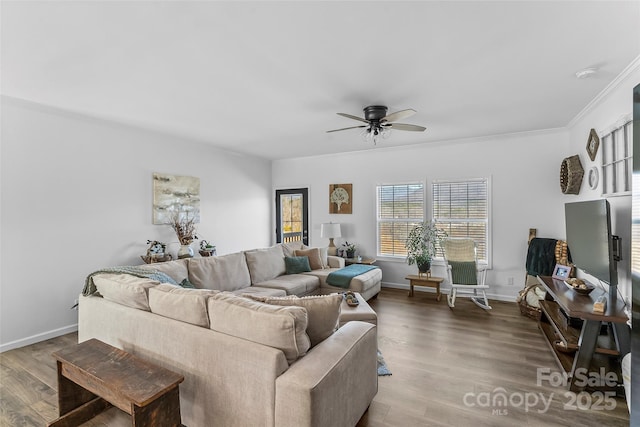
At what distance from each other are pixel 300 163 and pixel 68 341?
481cm

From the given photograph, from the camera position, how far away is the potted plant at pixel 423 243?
508 centimetres

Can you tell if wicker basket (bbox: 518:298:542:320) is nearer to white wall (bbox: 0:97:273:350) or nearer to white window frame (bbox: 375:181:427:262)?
white window frame (bbox: 375:181:427:262)

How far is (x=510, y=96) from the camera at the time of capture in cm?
322

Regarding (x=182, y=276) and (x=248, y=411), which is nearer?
(x=248, y=411)

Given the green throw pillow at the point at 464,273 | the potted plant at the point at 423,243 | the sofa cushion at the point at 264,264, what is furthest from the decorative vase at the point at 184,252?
the green throw pillow at the point at 464,273

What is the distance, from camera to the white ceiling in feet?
6.12

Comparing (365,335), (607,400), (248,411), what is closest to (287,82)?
(365,335)

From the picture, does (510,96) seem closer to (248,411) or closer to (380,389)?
(380,389)

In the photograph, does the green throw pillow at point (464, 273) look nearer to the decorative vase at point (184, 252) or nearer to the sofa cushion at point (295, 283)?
the sofa cushion at point (295, 283)

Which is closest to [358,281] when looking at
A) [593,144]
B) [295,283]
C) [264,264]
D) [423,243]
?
[295,283]

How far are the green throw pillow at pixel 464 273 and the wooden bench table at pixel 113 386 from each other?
4.17m

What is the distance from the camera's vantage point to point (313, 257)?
17.1 feet

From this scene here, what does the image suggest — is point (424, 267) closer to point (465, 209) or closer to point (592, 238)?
point (465, 209)

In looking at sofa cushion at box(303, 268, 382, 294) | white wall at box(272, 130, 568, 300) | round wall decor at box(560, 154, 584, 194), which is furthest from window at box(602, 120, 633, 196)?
sofa cushion at box(303, 268, 382, 294)
